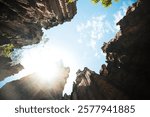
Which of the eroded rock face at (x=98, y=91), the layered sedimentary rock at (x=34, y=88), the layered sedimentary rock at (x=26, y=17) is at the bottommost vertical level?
the eroded rock face at (x=98, y=91)

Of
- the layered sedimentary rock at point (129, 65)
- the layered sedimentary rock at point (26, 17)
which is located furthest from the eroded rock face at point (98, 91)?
the layered sedimentary rock at point (26, 17)

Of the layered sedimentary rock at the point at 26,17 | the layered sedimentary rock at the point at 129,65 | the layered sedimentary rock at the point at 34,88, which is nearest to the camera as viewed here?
the layered sedimentary rock at the point at 129,65

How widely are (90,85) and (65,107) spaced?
69.3ft

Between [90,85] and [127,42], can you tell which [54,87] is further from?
[127,42]

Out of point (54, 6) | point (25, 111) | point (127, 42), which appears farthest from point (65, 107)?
point (127, 42)

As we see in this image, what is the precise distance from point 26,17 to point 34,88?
64.9 feet

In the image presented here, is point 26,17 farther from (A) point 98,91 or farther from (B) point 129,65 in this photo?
(B) point 129,65

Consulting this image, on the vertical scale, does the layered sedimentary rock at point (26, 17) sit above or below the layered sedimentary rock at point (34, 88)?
above

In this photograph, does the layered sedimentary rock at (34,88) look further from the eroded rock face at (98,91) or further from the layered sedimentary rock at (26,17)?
the eroded rock face at (98,91)

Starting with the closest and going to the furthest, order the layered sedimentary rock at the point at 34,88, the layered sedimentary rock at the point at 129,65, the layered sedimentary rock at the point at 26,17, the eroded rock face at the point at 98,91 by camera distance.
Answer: the eroded rock face at the point at 98,91, the layered sedimentary rock at the point at 129,65, the layered sedimentary rock at the point at 26,17, the layered sedimentary rock at the point at 34,88

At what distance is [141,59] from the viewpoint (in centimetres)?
2803

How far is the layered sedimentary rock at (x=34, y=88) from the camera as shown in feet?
126

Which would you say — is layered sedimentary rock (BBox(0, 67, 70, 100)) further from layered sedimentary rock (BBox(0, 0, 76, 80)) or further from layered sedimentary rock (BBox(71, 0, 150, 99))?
layered sedimentary rock (BBox(71, 0, 150, 99))

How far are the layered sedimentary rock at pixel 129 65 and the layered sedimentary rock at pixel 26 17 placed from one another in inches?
455
